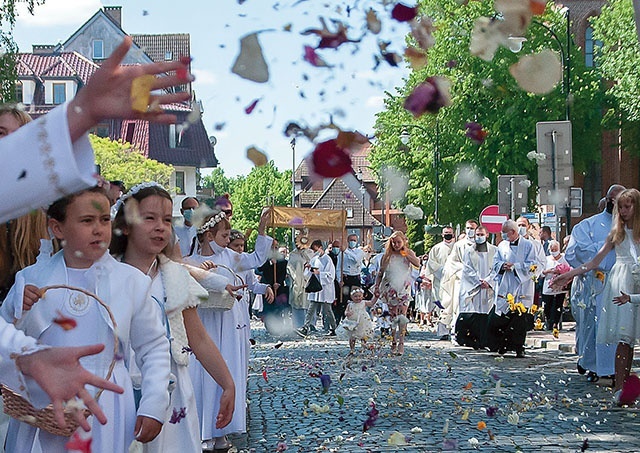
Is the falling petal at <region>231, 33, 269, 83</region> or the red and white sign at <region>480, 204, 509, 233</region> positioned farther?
the red and white sign at <region>480, 204, 509, 233</region>

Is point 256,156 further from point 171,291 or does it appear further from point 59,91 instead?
point 59,91

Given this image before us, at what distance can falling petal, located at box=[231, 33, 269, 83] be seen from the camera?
2832 millimetres

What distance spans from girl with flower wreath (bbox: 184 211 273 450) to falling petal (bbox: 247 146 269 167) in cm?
510

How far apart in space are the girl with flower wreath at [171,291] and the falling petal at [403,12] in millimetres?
2447

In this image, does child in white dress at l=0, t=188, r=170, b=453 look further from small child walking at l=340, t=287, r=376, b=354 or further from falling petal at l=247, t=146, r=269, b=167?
small child walking at l=340, t=287, r=376, b=354

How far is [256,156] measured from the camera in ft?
11.1

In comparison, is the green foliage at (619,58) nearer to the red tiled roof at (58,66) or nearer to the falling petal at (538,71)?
the red tiled roof at (58,66)

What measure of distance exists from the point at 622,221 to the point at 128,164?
4928 centimetres

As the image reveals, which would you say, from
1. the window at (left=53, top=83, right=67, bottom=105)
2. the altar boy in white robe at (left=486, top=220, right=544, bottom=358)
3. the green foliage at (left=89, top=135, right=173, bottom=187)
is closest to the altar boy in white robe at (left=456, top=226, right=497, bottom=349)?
the altar boy in white robe at (left=486, top=220, right=544, bottom=358)

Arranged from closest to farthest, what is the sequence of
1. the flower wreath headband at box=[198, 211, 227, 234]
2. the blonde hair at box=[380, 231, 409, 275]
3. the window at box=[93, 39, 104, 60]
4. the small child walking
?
the flower wreath headband at box=[198, 211, 227, 234], the small child walking, the blonde hair at box=[380, 231, 409, 275], the window at box=[93, 39, 104, 60]

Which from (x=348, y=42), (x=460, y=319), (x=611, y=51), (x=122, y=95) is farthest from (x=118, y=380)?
(x=611, y=51)

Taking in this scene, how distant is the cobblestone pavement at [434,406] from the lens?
29.0 feet

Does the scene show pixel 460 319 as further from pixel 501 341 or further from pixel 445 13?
pixel 445 13

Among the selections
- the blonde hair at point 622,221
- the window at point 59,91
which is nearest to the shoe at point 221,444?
the blonde hair at point 622,221
